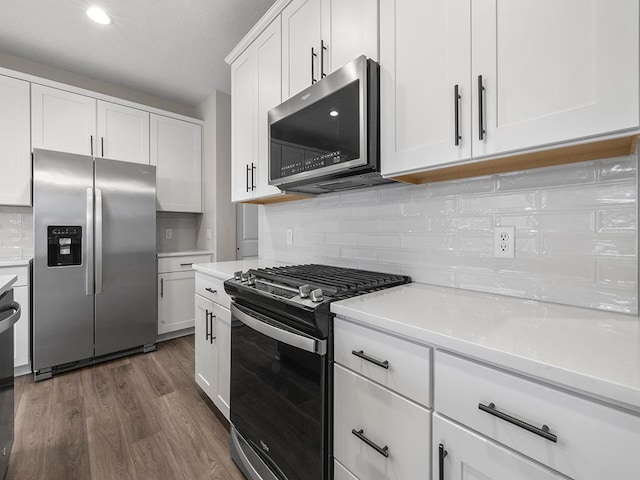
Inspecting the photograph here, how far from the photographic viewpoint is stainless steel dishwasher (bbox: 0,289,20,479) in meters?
1.22

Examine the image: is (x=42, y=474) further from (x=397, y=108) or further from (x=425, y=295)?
(x=397, y=108)

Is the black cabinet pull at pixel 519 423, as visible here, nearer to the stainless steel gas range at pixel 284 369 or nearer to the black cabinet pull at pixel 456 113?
the stainless steel gas range at pixel 284 369

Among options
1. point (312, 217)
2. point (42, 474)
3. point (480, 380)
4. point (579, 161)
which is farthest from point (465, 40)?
point (42, 474)

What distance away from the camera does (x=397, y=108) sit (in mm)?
1213

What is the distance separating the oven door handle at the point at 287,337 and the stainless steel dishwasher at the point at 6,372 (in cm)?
92

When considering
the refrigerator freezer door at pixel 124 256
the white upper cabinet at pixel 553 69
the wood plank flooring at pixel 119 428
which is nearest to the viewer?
the white upper cabinet at pixel 553 69

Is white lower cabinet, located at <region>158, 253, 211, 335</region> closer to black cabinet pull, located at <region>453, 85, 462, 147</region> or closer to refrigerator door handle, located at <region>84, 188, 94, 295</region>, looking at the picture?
refrigerator door handle, located at <region>84, 188, 94, 295</region>

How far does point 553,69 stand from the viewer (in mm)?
839

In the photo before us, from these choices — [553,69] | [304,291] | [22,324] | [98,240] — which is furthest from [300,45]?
[22,324]

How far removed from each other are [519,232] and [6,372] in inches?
87.9

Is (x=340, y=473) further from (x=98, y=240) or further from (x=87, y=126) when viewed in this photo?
(x=87, y=126)

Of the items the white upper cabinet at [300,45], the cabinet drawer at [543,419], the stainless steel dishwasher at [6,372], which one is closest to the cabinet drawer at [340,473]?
the cabinet drawer at [543,419]

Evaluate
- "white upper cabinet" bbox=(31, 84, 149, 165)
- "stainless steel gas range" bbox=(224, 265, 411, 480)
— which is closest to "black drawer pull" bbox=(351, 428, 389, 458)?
"stainless steel gas range" bbox=(224, 265, 411, 480)

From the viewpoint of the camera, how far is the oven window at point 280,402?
3.44ft
